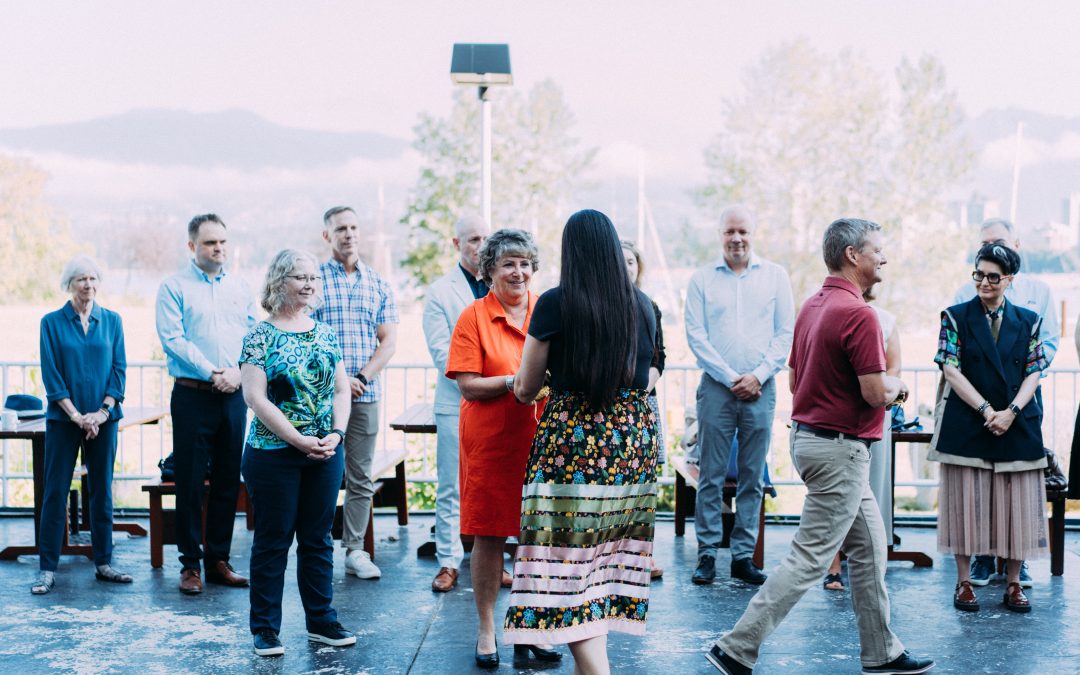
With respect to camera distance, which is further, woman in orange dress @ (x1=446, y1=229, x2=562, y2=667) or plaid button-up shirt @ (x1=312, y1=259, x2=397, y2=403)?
plaid button-up shirt @ (x1=312, y1=259, x2=397, y2=403)

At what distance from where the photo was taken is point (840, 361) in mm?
3691

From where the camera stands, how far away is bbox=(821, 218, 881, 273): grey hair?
12.4ft

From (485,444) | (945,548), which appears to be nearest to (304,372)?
(485,444)

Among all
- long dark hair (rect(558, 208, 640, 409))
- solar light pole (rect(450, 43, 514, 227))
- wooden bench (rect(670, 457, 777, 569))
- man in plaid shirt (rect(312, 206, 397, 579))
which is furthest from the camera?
solar light pole (rect(450, 43, 514, 227))

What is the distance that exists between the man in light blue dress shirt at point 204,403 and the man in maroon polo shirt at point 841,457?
2.46 meters

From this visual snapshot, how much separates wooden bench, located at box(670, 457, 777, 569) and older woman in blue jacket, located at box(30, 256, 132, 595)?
2.86 meters

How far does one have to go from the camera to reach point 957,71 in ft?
106

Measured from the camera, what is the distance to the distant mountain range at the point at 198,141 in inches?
1335

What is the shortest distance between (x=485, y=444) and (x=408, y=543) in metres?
2.49

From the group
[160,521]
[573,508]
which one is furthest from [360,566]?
[573,508]

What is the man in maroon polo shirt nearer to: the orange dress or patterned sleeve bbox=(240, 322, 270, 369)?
the orange dress

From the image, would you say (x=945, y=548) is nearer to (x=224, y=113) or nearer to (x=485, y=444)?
(x=485, y=444)

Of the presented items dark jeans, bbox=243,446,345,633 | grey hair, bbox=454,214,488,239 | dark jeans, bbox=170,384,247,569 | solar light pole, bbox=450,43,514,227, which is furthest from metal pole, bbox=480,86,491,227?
dark jeans, bbox=243,446,345,633

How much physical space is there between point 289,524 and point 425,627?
832mm
